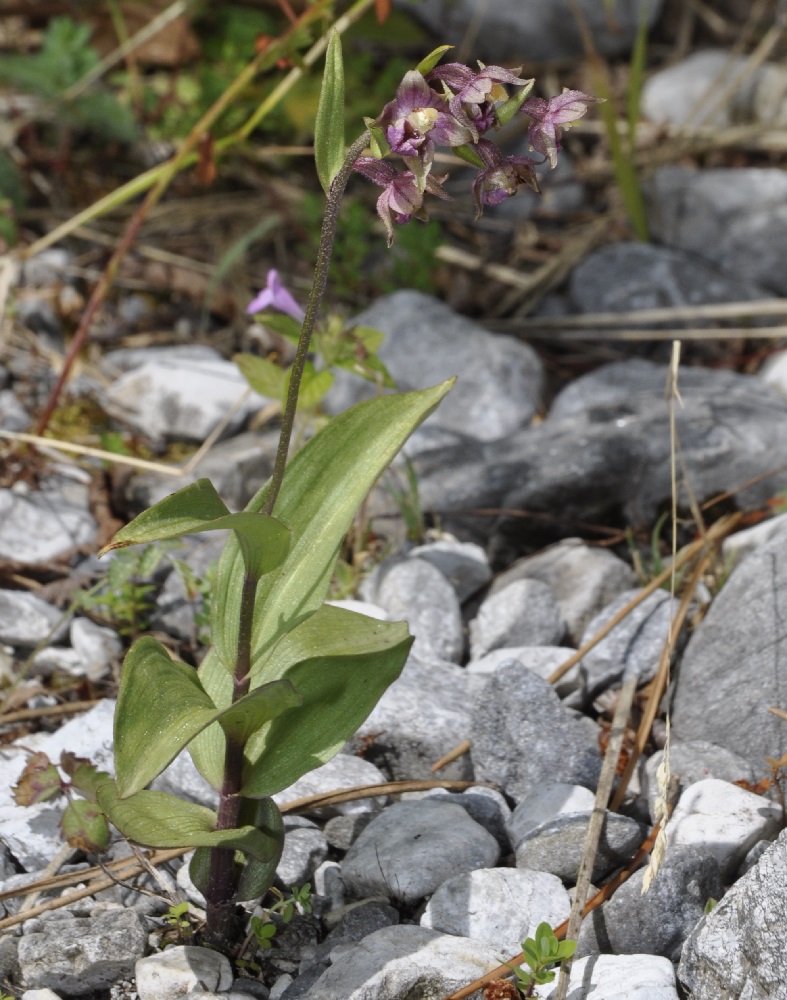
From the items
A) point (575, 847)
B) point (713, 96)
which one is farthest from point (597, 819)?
point (713, 96)

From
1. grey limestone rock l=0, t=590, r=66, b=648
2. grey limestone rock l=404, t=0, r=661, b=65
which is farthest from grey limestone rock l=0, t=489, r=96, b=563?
grey limestone rock l=404, t=0, r=661, b=65

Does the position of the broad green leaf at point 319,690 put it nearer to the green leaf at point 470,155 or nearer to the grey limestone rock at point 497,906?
the grey limestone rock at point 497,906

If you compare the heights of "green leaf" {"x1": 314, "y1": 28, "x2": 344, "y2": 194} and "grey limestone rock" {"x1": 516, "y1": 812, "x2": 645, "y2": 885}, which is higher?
"green leaf" {"x1": 314, "y1": 28, "x2": 344, "y2": 194}

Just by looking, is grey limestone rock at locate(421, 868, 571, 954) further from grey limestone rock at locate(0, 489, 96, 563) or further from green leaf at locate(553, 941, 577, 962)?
grey limestone rock at locate(0, 489, 96, 563)

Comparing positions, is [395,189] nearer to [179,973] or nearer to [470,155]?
[470,155]

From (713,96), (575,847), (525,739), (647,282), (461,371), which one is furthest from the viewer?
(713,96)
